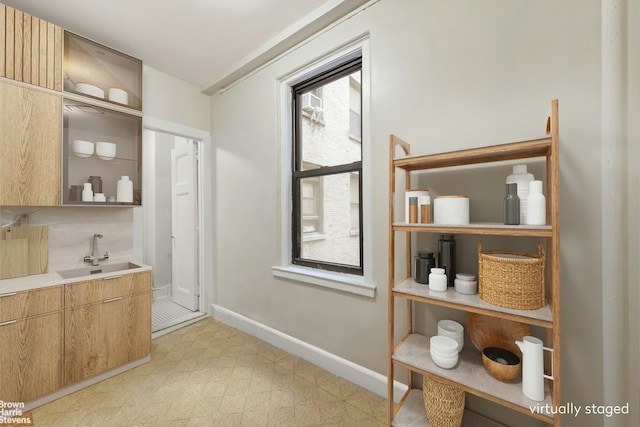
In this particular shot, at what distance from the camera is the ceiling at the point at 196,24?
1894 millimetres

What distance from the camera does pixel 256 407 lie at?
167 centimetres

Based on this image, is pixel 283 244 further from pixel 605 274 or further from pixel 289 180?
pixel 605 274

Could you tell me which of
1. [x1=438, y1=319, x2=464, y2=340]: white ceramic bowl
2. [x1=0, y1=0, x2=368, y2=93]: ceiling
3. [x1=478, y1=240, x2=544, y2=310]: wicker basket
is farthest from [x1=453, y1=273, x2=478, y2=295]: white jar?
[x1=0, y1=0, x2=368, y2=93]: ceiling

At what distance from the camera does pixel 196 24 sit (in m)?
2.11

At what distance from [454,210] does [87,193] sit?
2.63 metres

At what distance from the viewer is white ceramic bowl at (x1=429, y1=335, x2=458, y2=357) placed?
4.15 feet

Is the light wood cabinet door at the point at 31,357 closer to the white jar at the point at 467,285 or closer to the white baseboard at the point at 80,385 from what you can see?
the white baseboard at the point at 80,385

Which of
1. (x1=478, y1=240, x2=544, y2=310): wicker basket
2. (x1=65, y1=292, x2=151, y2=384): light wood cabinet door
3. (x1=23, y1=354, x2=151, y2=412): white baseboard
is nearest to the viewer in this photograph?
(x1=478, y1=240, x2=544, y2=310): wicker basket

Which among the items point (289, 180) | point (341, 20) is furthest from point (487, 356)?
point (341, 20)

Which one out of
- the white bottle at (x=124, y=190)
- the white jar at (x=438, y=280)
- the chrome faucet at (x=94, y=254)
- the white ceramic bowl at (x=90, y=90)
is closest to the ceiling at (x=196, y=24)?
the white ceramic bowl at (x=90, y=90)

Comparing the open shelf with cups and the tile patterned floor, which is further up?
the open shelf with cups

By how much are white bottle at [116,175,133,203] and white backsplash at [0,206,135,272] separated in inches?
12.0

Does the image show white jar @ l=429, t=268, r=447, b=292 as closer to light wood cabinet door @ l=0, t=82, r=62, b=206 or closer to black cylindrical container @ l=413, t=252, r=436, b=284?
black cylindrical container @ l=413, t=252, r=436, b=284

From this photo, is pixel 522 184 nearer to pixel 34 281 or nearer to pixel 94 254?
pixel 34 281
